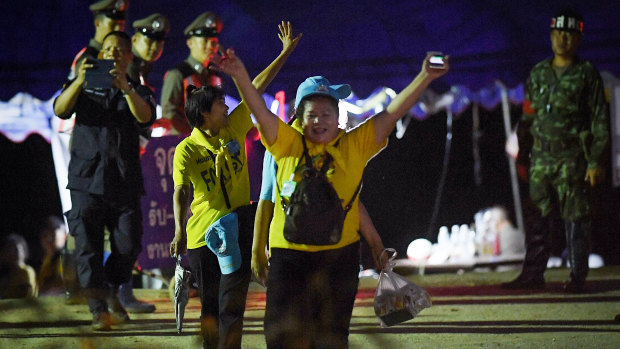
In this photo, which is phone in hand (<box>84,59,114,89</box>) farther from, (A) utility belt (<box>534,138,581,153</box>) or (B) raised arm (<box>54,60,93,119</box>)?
(A) utility belt (<box>534,138,581,153</box>)

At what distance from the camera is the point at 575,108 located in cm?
877

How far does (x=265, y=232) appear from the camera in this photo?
16.1ft

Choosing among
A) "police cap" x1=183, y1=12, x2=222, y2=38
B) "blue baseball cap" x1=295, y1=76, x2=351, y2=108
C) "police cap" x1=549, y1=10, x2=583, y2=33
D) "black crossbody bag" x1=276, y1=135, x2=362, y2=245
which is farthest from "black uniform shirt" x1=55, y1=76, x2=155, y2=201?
"police cap" x1=549, y1=10, x2=583, y2=33

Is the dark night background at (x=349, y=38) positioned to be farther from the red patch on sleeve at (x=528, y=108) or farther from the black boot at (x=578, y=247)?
the black boot at (x=578, y=247)

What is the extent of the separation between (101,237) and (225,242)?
7.99ft

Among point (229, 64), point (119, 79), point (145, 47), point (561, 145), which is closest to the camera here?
point (229, 64)

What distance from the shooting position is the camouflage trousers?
28.8ft

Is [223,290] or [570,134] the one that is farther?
[570,134]

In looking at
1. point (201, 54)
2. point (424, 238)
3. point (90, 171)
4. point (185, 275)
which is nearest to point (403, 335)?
point (185, 275)

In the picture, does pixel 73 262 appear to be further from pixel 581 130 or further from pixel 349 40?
pixel 581 130

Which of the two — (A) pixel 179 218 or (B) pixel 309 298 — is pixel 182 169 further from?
(B) pixel 309 298

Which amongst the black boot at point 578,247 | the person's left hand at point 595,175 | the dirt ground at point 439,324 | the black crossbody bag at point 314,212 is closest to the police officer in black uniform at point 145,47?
the dirt ground at point 439,324

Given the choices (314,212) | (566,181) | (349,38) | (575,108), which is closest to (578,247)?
(566,181)

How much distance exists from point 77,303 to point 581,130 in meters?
4.84
